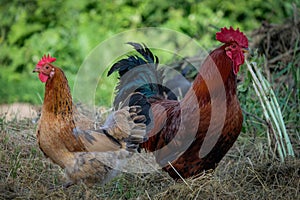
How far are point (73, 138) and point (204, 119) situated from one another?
3.49ft

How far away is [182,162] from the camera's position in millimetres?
4191

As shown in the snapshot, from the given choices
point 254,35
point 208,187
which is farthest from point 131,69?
point 254,35

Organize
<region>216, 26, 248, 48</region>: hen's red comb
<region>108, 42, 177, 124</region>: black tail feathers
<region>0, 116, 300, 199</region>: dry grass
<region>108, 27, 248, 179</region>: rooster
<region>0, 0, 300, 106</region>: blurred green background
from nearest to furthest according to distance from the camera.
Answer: <region>0, 116, 300, 199</region>: dry grass, <region>108, 27, 248, 179</region>: rooster, <region>216, 26, 248, 48</region>: hen's red comb, <region>108, 42, 177, 124</region>: black tail feathers, <region>0, 0, 300, 106</region>: blurred green background

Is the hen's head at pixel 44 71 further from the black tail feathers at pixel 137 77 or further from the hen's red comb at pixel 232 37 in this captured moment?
the hen's red comb at pixel 232 37

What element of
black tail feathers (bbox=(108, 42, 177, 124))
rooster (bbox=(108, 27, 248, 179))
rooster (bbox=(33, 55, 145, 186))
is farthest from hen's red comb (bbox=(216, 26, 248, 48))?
rooster (bbox=(33, 55, 145, 186))

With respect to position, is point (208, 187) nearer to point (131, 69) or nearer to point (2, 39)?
point (131, 69)

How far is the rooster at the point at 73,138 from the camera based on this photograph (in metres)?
4.06

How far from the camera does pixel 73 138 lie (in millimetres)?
4113

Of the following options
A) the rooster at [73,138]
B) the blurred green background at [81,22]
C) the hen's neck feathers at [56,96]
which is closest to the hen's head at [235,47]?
the rooster at [73,138]

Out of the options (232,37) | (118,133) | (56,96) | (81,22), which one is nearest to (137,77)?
(118,133)

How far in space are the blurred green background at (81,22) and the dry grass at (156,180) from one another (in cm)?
378

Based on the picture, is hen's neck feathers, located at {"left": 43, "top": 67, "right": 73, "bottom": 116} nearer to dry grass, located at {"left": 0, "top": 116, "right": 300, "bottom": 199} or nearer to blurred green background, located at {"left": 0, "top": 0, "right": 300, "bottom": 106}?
dry grass, located at {"left": 0, "top": 116, "right": 300, "bottom": 199}

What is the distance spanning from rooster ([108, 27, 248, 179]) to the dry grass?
0.20m

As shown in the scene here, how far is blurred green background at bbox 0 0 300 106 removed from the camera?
885 cm
